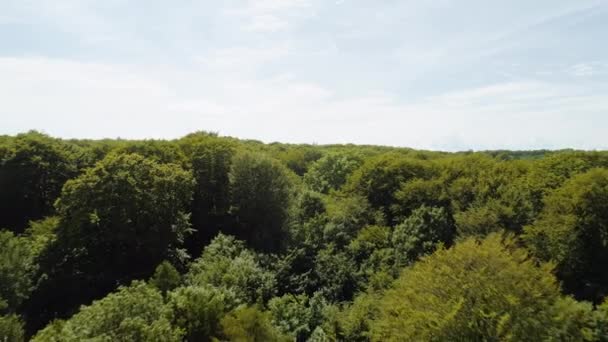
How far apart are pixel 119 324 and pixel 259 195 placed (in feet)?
77.5

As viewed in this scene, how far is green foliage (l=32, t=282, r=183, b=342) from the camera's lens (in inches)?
665

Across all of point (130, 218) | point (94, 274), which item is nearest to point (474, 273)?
point (130, 218)

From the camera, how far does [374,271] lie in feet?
108

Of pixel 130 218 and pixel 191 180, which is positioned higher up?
pixel 191 180

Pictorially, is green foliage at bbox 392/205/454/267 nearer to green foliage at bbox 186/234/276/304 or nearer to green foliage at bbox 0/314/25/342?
green foliage at bbox 186/234/276/304

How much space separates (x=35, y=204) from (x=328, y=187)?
122 feet

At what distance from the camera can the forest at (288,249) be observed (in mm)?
19797

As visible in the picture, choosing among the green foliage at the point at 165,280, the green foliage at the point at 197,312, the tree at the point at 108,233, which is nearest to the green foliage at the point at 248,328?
the green foliage at the point at 197,312

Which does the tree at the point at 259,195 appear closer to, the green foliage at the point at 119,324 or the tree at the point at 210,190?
the tree at the point at 210,190

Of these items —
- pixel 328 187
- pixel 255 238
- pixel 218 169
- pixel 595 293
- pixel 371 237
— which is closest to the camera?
pixel 595 293

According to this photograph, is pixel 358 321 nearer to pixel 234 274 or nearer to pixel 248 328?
pixel 248 328

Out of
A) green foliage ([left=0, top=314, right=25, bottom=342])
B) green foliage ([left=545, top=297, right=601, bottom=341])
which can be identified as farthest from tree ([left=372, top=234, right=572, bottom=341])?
green foliage ([left=0, top=314, right=25, bottom=342])

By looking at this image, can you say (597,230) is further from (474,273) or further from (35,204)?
(35,204)

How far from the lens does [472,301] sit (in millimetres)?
20000
